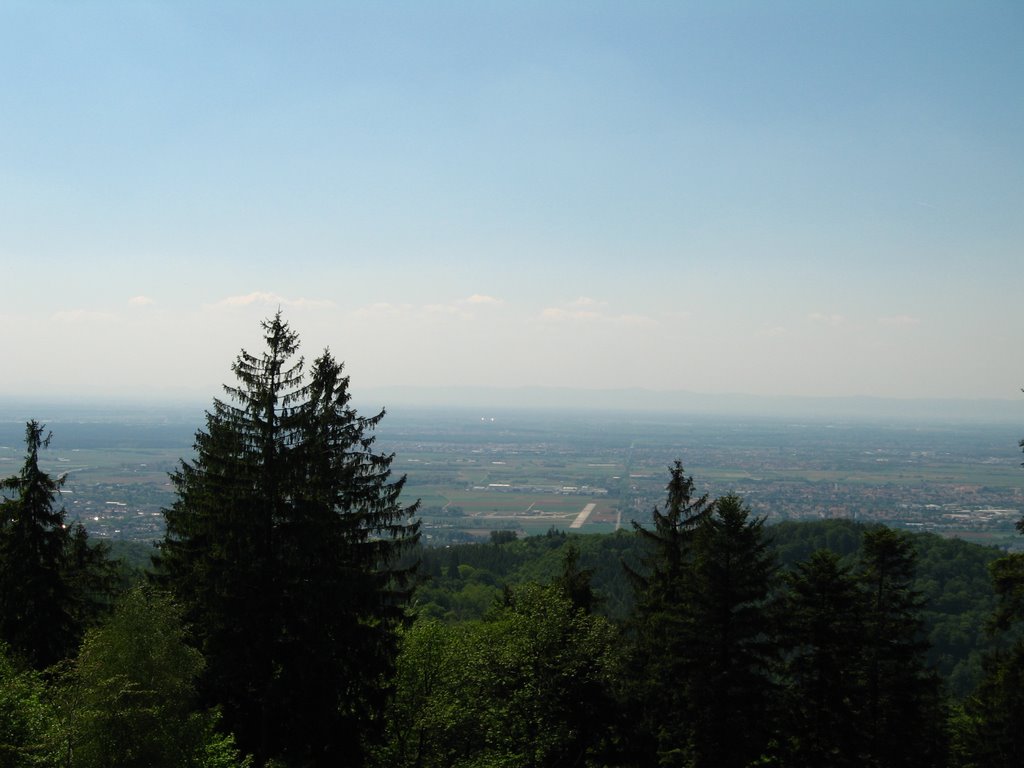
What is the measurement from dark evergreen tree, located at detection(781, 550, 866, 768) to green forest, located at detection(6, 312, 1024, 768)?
0.05 meters

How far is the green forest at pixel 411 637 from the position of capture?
13.7 metres

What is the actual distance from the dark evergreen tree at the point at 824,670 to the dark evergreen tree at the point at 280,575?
898cm

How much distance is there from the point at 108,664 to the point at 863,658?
1560 cm

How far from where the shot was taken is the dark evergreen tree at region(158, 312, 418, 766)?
13711 mm

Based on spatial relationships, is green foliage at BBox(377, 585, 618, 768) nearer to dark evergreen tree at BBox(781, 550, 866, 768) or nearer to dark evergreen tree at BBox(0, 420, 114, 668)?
dark evergreen tree at BBox(781, 550, 866, 768)

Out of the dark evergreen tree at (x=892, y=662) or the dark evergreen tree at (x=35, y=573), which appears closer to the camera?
the dark evergreen tree at (x=35, y=573)

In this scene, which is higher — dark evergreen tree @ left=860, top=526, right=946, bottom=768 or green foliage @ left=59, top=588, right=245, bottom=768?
green foliage @ left=59, top=588, right=245, bottom=768

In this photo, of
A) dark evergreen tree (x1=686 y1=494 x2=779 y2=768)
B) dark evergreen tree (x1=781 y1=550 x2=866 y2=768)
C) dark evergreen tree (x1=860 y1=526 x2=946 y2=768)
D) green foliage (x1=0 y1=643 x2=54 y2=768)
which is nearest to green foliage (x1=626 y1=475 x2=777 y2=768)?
dark evergreen tree (x1=686 y1=494 x2=779 y2=768)

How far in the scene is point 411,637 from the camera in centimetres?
1762

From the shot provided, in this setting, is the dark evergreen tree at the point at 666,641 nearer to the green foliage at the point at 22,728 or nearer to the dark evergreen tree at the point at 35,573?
the green foliage at the point at 22,728

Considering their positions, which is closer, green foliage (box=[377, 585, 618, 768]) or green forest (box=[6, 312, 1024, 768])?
green forest (box=[6, 312, 1024, 768])

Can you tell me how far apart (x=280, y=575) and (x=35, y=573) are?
7.41m

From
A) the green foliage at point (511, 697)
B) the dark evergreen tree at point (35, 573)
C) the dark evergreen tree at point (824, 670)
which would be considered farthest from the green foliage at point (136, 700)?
the dark evergreen tree at point (824, 670)

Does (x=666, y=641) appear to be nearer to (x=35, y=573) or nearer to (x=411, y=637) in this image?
(x=411, y=637)
